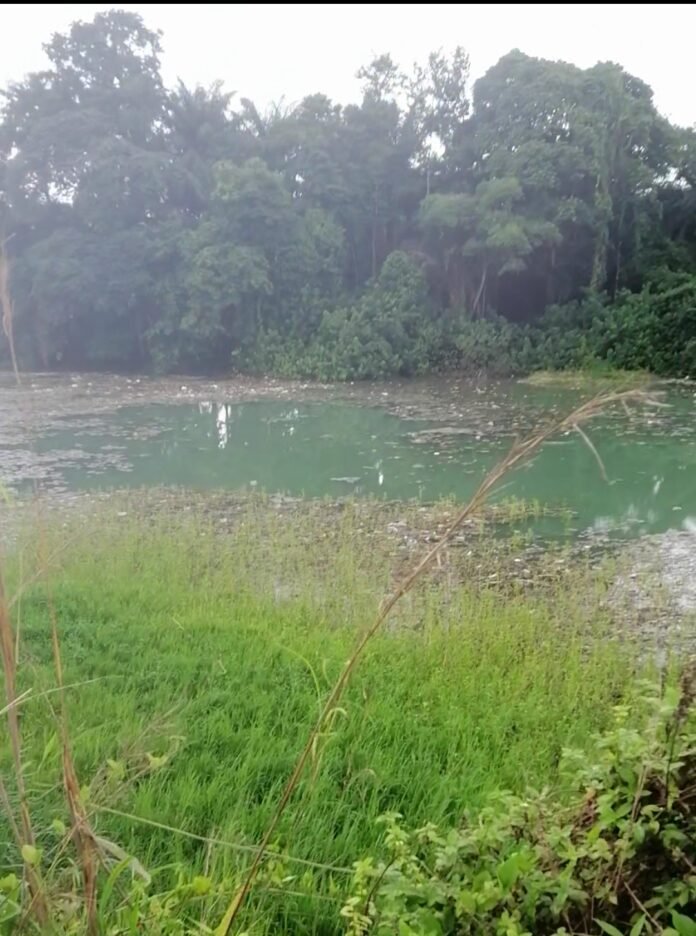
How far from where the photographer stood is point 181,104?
15883 millimetres

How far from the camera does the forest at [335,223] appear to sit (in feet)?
44.1

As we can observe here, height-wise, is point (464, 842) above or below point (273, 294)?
below

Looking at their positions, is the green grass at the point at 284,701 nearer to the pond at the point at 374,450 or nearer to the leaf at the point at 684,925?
the leaf at the point at 684,925

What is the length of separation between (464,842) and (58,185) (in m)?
16.6

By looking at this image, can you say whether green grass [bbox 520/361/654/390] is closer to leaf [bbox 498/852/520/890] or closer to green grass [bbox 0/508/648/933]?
green grass [bbox 0/508/648/933]

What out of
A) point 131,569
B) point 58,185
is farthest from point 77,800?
point 58,185

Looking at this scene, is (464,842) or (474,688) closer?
(464,842)

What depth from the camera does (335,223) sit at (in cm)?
1552

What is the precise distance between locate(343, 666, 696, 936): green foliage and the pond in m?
3.57

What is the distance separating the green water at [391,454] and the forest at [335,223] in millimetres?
3453

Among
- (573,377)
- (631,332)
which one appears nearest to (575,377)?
(573,377)

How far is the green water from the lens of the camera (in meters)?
6.00

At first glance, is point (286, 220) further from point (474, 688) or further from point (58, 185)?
point (474, 688)

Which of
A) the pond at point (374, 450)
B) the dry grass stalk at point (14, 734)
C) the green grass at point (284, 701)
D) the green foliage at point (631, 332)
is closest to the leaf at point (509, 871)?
the green grass at point (284, 701)
